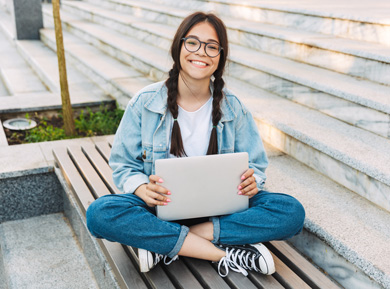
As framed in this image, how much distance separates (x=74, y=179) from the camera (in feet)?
9.11

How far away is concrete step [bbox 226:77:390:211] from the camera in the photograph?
231cm

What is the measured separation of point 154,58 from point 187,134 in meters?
2.66

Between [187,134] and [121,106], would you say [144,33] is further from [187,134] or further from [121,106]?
[187,134]

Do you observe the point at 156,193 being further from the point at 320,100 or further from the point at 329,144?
the point at 320,100

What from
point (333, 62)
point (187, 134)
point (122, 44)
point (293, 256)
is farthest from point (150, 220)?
point (122, 44)

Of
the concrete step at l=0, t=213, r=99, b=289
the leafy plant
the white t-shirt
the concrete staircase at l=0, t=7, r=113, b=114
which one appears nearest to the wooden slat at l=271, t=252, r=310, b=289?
the white t-shirt

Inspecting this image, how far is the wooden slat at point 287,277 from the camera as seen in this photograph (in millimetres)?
1803

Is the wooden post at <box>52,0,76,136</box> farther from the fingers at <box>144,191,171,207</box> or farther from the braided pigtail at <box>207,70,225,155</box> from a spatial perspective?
the fingers at <box>144,191,171,207</box>

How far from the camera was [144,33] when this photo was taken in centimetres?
556

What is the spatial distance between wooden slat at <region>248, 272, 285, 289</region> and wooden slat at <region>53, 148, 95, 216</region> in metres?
1.01

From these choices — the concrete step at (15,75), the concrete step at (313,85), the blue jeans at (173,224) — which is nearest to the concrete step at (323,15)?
the concrete step at (313,85)

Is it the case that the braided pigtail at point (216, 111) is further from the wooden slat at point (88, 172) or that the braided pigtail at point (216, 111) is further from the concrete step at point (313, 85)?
the concrete step at point (313, 85)

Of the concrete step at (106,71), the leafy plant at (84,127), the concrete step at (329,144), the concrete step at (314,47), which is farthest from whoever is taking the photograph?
the concrete step at (106,71)

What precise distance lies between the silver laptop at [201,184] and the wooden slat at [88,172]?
30.0 inches
